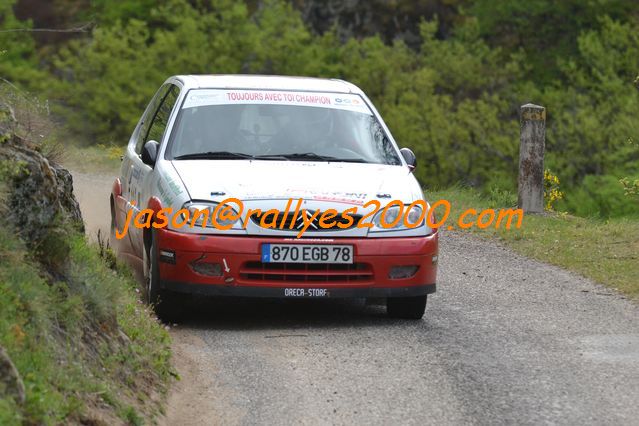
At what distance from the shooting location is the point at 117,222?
38.3 ft

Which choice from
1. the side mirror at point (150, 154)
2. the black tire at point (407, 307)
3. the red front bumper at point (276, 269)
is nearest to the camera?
the red front bumper at point (276, 269)

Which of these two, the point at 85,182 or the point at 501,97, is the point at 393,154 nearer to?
the point at 85,182

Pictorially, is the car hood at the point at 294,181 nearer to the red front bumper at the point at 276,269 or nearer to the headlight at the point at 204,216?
the headlight at the point at 204,216

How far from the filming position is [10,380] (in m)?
5.34

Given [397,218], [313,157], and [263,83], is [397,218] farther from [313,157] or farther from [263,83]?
[263,83]

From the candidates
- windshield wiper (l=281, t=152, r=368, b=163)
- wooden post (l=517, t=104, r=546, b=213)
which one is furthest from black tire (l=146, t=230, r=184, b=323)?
wooden post (l=517, t=104, r=546, b=213)

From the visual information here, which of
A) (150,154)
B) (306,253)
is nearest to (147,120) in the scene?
(150,154)

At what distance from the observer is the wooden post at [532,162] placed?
15.8m

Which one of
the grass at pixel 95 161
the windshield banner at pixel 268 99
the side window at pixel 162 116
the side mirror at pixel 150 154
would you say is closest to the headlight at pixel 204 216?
the side mirror at pixel 150 154

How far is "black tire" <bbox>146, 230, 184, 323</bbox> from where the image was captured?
9000 millimetres

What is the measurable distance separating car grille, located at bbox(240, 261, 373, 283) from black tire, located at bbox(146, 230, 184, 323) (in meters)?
0.54

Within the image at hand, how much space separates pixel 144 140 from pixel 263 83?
1.20 metres

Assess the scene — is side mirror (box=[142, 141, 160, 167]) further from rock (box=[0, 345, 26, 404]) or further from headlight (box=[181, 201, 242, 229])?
rock (box=[0, 345, 26, 404])

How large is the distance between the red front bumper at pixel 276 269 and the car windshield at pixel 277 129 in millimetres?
1172
